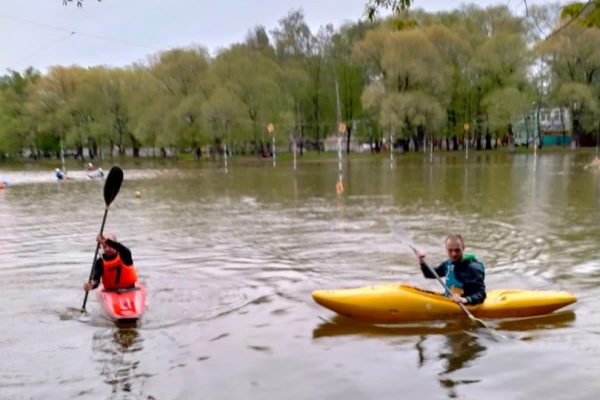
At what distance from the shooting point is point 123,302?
295 inches

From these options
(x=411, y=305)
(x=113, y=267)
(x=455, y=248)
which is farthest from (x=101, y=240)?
(x=455, y=248)

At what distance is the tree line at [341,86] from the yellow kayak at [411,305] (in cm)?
3635

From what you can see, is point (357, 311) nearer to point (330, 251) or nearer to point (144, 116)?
point (330, 251)

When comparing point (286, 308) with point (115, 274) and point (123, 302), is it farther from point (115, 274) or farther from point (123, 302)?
point (115, 274)

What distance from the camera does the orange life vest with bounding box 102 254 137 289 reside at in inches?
310

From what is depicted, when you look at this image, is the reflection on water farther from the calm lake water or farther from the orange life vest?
the orange life vest

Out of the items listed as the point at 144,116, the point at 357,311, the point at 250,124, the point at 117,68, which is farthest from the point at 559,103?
the point at 357,311

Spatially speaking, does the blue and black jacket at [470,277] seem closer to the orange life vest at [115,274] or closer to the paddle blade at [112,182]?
the orange life vest at [115,274]

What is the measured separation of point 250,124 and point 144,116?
982 centimetres

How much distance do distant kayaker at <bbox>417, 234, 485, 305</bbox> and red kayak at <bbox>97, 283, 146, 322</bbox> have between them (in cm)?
347

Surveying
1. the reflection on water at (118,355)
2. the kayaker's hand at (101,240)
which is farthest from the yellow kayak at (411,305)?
the kayaker's hand at (101,240)

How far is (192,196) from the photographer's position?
22.9 metres

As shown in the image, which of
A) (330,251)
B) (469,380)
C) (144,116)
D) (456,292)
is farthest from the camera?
(144,116)

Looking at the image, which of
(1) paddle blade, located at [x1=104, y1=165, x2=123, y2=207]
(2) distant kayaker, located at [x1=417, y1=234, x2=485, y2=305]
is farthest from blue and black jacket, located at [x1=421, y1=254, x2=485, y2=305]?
(1) paddle blade, located at [x1=104, y1=165, x2=123, y2=207]
